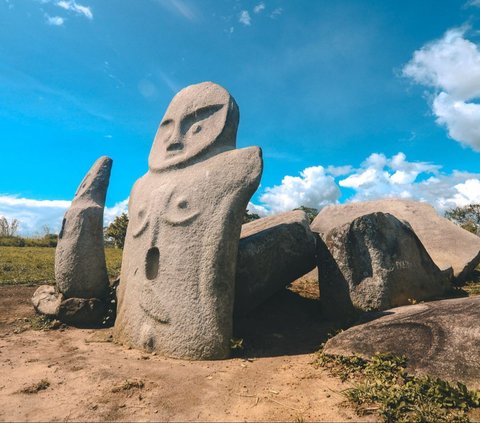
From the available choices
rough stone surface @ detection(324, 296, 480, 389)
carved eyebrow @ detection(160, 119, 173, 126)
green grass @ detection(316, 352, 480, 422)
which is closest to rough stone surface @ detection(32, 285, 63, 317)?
carved eyebrow @ detection(160, 119, 173, 126)

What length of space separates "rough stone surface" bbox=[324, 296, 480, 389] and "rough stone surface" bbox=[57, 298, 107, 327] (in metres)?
3.75

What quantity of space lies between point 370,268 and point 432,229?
4.66m

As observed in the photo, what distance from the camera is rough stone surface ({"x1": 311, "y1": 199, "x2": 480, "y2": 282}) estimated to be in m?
8.68

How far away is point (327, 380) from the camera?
13.4 feet

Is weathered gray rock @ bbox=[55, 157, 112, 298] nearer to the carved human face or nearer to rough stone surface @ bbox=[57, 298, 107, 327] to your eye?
rough stone surface @ bbox=[57, 298, 107, 327]

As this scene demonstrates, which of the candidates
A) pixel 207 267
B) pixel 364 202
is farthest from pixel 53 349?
pixel 364 202

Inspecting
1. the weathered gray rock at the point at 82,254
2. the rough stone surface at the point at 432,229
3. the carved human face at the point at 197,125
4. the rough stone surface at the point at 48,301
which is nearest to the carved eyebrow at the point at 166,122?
the carved human face at the point at 197,125

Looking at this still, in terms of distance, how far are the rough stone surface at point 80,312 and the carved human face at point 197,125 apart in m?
2.39

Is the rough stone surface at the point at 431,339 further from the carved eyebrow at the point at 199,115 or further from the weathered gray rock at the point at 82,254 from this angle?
the weathered gray rock at the point at 82,254

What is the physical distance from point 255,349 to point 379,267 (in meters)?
2.16

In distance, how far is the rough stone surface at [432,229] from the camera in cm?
868

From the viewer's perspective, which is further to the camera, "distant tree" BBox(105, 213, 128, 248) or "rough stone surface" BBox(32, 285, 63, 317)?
"distant tree" BBox(105, 213, 128, 248)

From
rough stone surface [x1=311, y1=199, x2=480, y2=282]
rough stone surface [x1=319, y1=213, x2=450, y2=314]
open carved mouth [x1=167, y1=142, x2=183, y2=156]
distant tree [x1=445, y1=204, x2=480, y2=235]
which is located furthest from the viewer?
distant tree [x1=445, y1=204, x2=480, y2=235]

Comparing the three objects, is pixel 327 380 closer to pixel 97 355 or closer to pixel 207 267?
pixel 207 267
